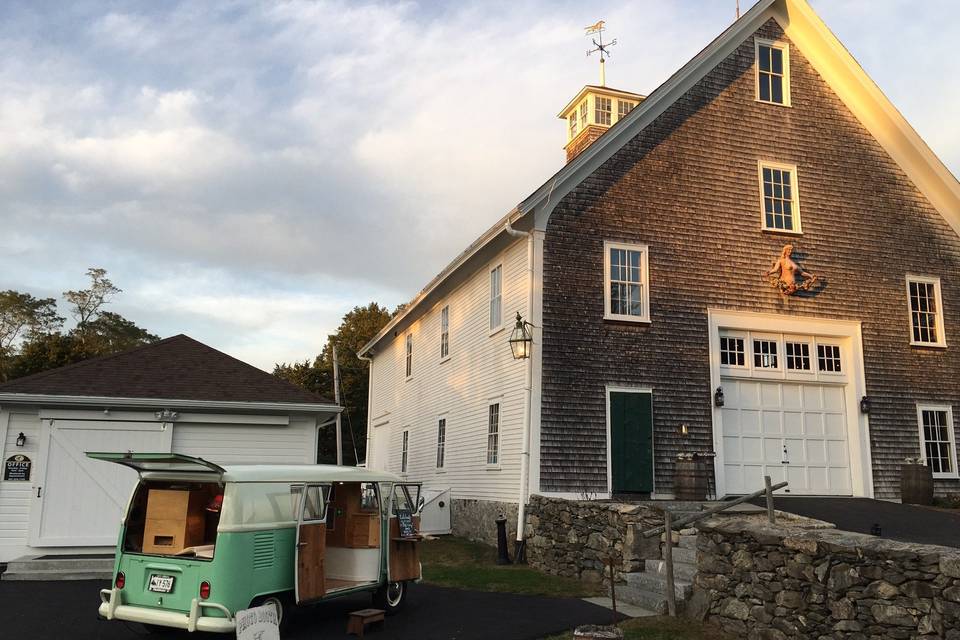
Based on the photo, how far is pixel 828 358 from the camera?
16469 millimetres

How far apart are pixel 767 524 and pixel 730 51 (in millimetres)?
11851

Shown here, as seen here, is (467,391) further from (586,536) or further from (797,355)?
(797,355)

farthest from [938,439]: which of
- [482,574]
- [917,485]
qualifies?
[482,574]

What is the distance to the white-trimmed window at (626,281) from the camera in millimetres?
15047

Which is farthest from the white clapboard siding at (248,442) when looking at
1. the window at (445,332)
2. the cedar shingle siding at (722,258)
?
the window at (445,332)

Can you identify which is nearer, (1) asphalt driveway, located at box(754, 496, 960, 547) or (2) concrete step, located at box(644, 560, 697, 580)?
(2) concrete step, located at box(644, 560, 697, 580)

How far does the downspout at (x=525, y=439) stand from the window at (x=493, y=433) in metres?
1.56

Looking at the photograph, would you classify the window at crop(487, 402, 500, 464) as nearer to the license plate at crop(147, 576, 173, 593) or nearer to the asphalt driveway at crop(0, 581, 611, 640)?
the asphalt driveway at crop(0, 581, 611, 640)

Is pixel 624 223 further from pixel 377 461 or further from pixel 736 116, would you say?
pixel 377 461

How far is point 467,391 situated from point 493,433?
7.21 feet

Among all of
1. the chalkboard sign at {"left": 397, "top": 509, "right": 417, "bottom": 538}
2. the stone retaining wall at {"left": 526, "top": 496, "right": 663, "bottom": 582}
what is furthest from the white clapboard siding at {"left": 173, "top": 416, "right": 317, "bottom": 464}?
the chalkboard sign at {"left": 397, "top": 509, "right": 417, "bottom": 538}

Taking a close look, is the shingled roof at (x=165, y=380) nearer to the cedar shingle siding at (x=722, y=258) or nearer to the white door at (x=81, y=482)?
the white door at (x=81, y=482)

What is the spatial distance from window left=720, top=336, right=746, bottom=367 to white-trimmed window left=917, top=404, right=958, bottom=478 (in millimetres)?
4093

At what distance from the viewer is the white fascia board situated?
1409 centimetres
